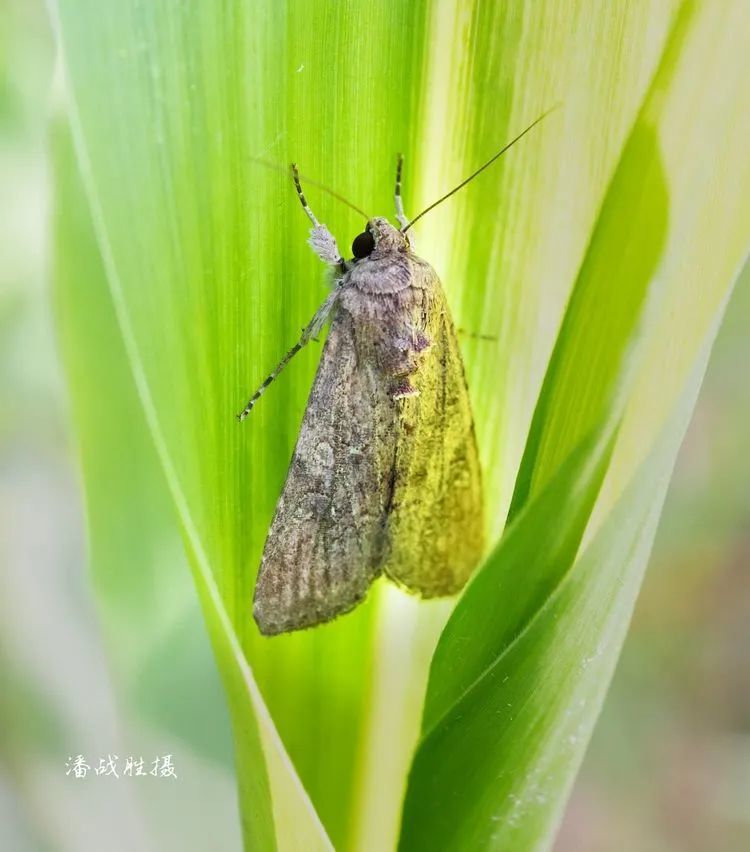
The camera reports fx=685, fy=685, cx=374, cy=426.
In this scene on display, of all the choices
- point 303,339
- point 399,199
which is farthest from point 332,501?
point 399,199

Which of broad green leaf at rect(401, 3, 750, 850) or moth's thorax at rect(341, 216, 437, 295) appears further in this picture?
moth's thorax at rect(341, 216, 437, 295)

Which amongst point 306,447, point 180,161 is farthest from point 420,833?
point 180,161

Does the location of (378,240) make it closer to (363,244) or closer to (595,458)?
(363,244)

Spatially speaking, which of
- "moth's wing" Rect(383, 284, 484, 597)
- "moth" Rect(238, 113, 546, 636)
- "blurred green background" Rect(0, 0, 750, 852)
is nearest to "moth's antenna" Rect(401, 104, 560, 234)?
"moth" Rect(238, 113, 546, 636)

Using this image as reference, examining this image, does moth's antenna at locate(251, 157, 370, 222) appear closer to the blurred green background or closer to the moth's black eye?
the moth's black eye

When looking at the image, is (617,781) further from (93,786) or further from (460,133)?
(460,133)

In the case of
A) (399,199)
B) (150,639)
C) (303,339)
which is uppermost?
(399,199)
